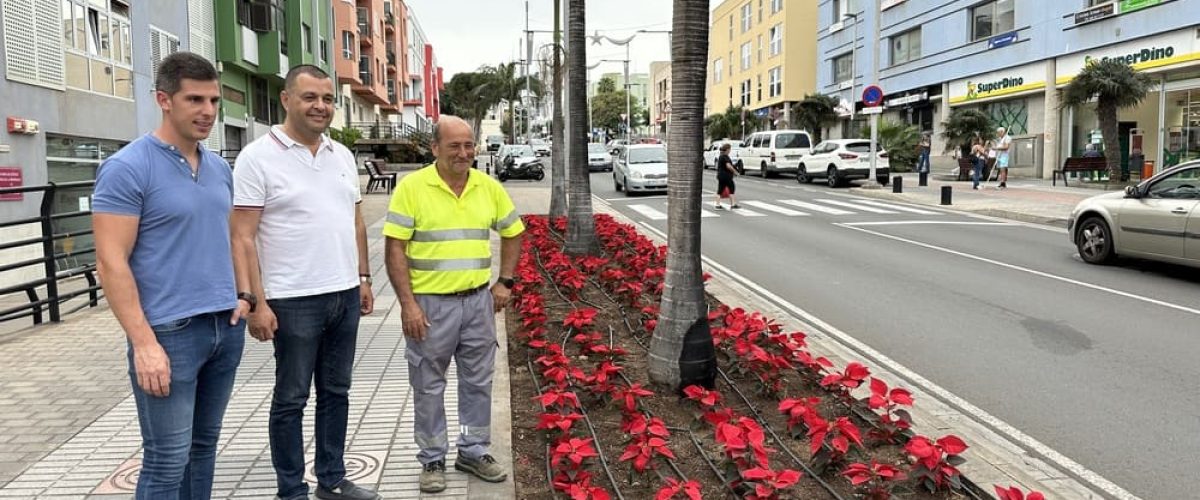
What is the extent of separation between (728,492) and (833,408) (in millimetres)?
1548

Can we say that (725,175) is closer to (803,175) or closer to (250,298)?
(803,175)

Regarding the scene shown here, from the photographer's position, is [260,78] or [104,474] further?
[260,78]

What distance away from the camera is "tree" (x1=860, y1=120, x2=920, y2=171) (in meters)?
36.1

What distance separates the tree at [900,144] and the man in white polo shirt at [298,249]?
34.5 metres

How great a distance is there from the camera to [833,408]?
17.5 ft

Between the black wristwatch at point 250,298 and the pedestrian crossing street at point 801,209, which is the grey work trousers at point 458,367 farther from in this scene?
the pedestrian crossing street at point 801,209

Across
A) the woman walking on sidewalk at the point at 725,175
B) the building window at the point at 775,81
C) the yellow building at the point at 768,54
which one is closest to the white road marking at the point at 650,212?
the woman walking on sidewalk at the point at 725,175

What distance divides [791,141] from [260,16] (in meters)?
19.3

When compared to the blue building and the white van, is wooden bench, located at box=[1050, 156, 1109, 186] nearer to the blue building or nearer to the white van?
the blue building

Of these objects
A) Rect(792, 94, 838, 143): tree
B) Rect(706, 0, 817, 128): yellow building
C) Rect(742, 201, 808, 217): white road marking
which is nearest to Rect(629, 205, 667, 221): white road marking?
Rect(742, 201, 808, 217): white road marking

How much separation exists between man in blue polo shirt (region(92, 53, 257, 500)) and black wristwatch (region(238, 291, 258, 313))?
7.5 inches

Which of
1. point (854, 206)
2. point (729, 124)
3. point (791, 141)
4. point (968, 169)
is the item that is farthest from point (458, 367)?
point (729, 124)

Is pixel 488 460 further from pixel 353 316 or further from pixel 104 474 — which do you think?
pixel 104 474

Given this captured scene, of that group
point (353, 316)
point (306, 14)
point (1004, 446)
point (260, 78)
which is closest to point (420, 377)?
point (353, 316)
